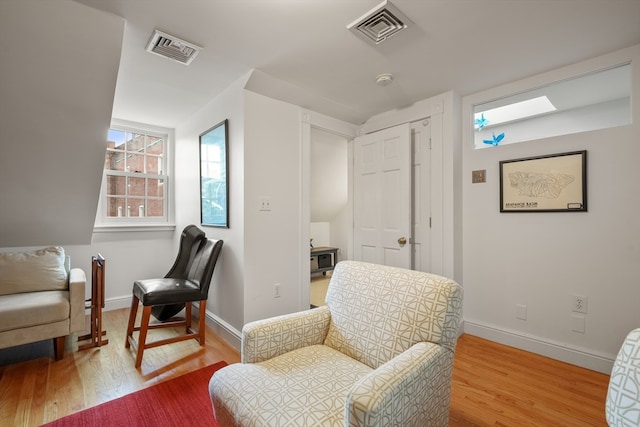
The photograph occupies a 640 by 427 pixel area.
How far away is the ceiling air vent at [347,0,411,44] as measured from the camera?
1.54m

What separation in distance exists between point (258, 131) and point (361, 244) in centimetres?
161

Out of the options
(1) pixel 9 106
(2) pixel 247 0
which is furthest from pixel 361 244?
(1) pixel 9 106

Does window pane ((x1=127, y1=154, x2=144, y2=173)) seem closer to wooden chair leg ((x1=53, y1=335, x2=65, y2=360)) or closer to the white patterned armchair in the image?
wooden chair leg ((x1=53, y1=335, x2=65, y2=360))

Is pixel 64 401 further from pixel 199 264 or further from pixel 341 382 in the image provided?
pixel 341 382

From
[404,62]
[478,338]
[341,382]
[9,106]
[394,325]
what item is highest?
[404,62]

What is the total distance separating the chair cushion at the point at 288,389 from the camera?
3.23 feet

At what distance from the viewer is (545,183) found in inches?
89.9

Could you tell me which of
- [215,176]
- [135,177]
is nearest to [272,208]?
[215,176]

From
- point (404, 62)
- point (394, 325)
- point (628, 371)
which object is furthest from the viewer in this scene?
point (404, 62)

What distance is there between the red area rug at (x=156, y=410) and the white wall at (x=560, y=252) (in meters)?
2.32

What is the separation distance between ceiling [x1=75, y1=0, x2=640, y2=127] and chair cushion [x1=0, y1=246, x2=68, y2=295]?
1560mm

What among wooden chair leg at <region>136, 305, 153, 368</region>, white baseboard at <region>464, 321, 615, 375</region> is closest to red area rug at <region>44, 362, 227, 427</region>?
wooden chair leg at <region>136, 305, 153, 368</region>

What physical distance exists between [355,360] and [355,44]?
186 centimetres

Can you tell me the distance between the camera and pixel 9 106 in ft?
5.74
